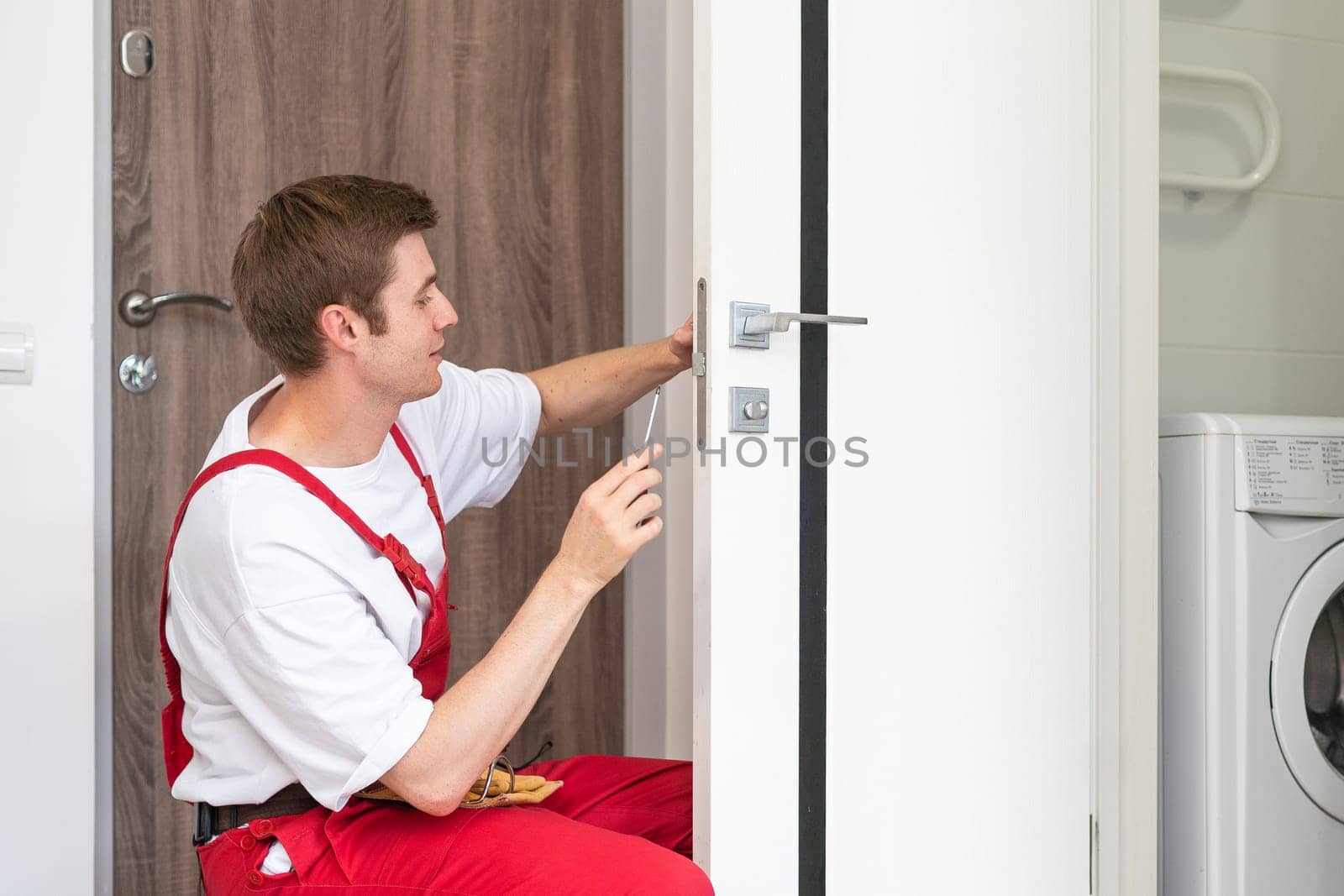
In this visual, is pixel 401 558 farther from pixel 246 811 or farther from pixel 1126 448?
pixel 1126 448

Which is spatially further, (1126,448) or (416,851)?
(1126,448)

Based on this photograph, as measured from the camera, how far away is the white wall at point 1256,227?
6.74 ft

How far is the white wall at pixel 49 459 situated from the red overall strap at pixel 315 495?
420 mm

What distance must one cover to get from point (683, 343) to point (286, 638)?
2.00ft

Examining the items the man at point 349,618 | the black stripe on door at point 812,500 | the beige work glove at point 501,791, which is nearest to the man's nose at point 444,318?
the man at point 349,618

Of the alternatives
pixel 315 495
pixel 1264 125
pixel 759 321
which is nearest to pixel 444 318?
pixel 315 495

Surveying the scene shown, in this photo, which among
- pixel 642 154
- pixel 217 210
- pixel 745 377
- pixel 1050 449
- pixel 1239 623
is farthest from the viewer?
pixel 642 154

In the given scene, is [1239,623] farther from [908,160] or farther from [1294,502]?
[908,160]

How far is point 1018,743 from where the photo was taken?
4.73 feet

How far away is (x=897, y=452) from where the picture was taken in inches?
53.6

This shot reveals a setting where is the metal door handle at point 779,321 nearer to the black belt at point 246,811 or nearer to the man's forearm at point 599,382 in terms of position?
the man's forearm at point 599,382

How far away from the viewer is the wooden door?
175 centimetres

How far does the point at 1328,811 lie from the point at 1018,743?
1.85ft

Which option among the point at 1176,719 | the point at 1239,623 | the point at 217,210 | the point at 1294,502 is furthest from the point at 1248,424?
the point at 217,210
